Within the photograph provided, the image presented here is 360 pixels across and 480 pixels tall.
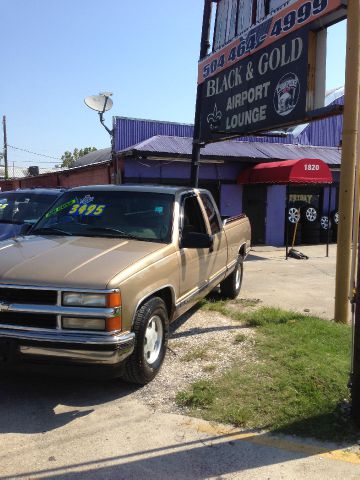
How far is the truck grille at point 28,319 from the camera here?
11.6 ft

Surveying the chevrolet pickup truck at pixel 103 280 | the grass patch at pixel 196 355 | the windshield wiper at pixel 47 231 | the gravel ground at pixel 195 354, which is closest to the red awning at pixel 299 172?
the gravel ground at pixel 195 354

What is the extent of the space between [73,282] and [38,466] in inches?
49.1

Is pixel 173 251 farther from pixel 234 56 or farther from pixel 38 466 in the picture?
pixel 234 56

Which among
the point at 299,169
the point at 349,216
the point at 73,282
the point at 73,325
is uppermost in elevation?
the point at 299,169

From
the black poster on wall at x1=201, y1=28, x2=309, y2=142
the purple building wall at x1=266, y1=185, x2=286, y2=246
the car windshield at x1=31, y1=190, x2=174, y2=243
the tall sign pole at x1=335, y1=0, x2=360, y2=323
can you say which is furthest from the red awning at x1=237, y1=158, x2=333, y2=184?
the car windshield at x1=31, y1=190, x2=174, y2=243

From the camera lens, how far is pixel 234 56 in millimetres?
8695

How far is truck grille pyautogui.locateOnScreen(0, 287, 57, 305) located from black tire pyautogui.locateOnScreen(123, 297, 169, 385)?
2.33 ft

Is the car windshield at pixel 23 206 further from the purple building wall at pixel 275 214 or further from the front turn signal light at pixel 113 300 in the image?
the purple building wall at pixel 275 214

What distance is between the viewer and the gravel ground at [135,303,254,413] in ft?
13.2

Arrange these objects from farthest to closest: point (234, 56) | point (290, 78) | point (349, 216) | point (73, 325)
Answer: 1. point (234, 56)
2. point (290, 78)
3. point (349, 216)
4. point (73, 325)

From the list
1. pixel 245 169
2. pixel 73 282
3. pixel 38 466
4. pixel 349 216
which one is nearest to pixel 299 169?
pixel 245 169

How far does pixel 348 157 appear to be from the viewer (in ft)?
18.8

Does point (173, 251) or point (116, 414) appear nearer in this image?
point (116, 414)

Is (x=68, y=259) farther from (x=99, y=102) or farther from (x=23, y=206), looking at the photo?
(x=99, y=102)
